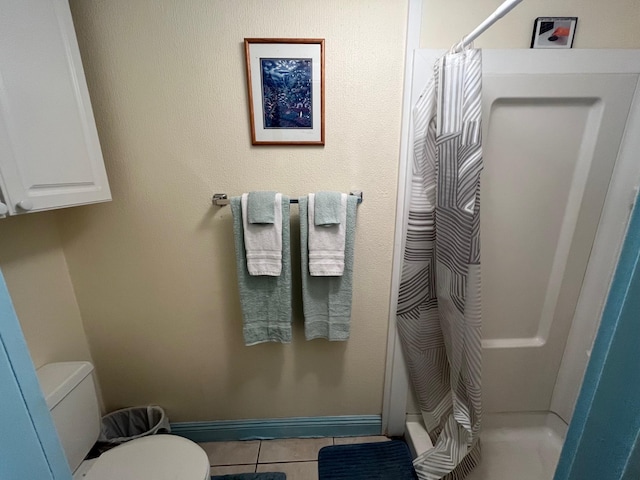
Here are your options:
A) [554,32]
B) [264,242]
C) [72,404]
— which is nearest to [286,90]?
[264,242]

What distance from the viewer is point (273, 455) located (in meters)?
1.41

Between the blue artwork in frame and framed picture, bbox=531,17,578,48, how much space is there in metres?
0.83

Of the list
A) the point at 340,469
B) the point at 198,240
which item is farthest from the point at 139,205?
the point at 340,469

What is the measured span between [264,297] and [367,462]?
1010 mm

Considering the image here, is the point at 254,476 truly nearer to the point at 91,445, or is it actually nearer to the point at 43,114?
the point at 91,445

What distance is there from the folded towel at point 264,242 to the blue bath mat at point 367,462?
3.41ft

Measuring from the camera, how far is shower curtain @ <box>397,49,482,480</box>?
894 millimetres

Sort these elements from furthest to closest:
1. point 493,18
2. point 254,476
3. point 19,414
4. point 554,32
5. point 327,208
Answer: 1. point 254,476
2. point 327,208
3. point 554,32
4. point 493,18
5. point 19,414

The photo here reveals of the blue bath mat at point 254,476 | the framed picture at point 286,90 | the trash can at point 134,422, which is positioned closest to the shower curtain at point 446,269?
the framed picture at point 286,90

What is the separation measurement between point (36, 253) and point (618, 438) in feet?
5.48

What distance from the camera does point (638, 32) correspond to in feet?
3.18

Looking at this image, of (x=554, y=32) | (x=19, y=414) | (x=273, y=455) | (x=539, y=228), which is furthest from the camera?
(x=273, y=455)

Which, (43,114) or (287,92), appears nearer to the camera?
(43,114)

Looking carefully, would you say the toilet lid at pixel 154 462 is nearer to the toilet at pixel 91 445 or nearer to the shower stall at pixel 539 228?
the toilet at pixel 91 445
